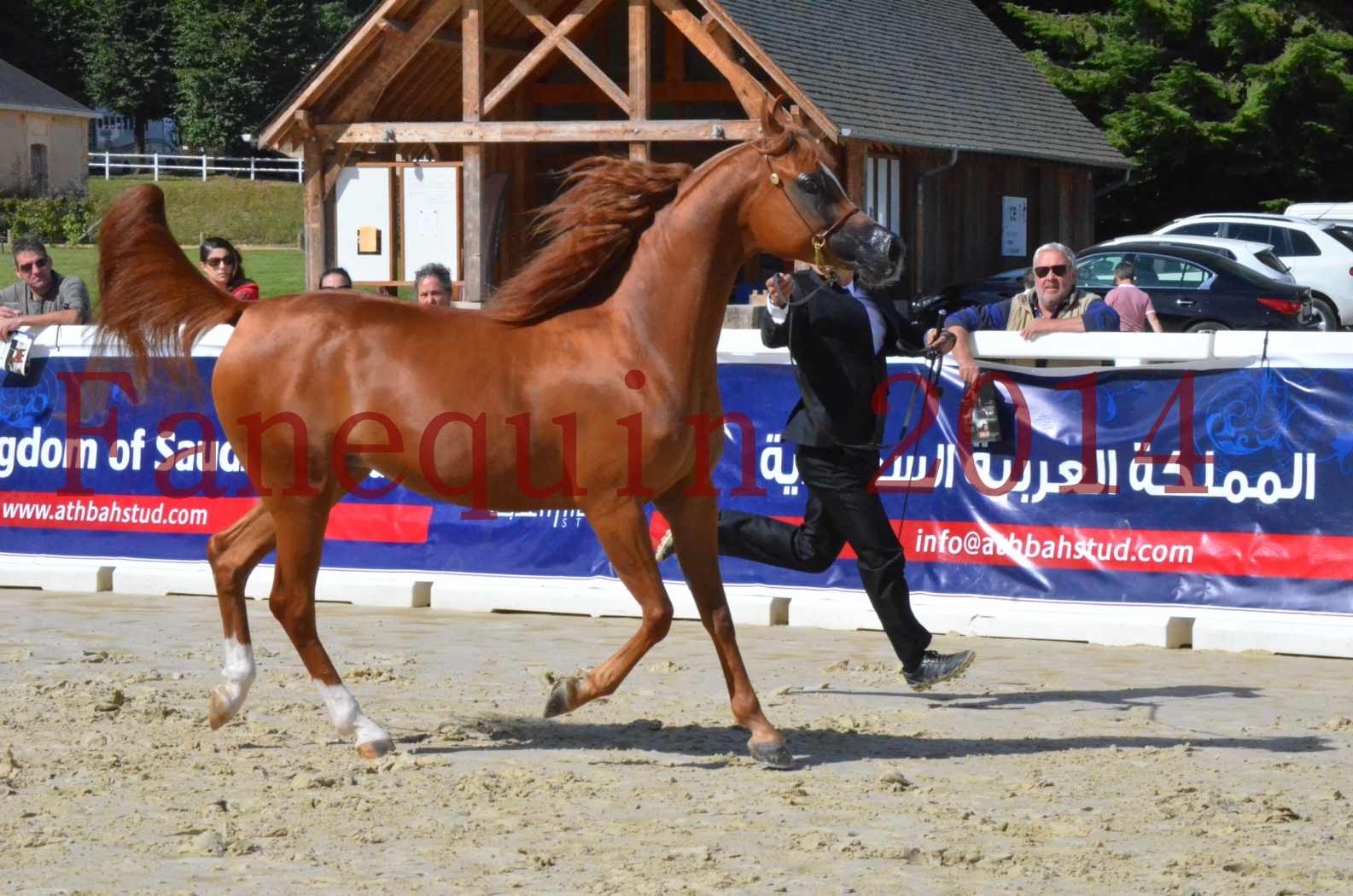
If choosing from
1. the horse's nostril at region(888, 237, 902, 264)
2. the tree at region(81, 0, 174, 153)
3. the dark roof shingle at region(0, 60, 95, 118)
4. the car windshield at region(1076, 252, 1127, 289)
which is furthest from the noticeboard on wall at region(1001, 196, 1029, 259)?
the tree at region(81, 0, 174, 153)

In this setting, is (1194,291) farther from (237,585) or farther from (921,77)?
(237,585)

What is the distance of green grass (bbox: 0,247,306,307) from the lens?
119ft

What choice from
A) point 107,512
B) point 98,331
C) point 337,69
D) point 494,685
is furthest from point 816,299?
point 337,69

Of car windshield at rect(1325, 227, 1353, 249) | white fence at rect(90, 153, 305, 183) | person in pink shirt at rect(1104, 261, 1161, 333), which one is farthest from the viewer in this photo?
white fence at rect(90, 153, 305, 183)

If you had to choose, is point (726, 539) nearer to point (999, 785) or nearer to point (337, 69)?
point (999, 785)

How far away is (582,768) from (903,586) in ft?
6.58

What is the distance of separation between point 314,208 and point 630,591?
1990cm

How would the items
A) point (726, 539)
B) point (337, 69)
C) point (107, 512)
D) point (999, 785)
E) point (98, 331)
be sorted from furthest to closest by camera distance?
point (337, 69) < point (107, 512) < point (726, 539) < point (98, 331) < point (999, 785)

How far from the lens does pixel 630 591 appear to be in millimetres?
6898

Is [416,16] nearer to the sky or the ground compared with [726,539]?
nearer to the sky

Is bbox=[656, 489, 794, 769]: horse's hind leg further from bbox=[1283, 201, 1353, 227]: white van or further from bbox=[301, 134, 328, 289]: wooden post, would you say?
bbox=[1283, 201, 1353, 227]: white van

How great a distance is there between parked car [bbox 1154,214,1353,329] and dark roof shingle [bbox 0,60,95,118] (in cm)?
4543

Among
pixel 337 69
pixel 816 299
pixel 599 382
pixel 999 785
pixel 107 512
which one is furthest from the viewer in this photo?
pixel 337 69

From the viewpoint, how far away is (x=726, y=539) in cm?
865
